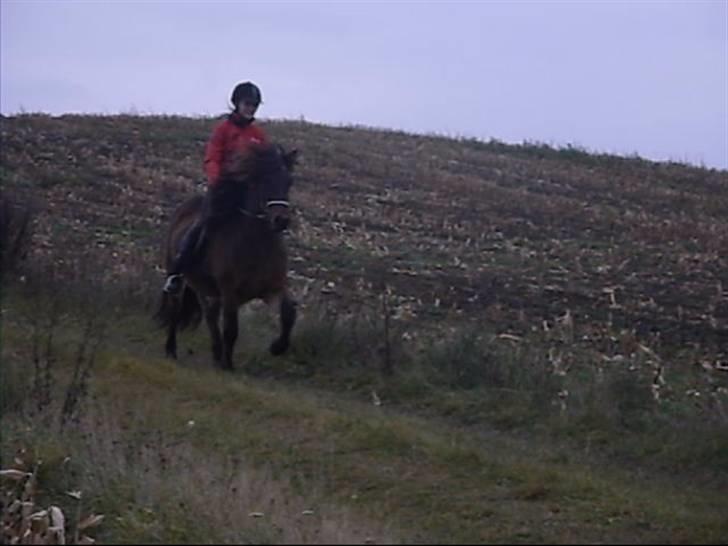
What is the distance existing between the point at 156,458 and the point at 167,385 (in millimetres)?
3293

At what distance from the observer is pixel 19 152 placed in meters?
33.8

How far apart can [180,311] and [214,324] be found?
0.78 m

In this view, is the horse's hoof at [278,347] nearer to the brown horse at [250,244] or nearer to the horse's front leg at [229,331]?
the brown horse at [250,244]

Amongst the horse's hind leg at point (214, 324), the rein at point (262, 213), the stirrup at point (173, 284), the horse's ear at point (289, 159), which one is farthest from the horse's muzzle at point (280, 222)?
the stirrup at point (173, 284)

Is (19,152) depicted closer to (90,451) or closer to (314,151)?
(314,151)

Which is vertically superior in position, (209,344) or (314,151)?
(314,151)

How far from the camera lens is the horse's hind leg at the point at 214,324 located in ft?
47.8

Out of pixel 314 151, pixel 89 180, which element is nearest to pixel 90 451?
pixel 89 180

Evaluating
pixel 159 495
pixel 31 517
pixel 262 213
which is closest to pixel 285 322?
pixel 262 213

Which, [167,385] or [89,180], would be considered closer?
[167,385]

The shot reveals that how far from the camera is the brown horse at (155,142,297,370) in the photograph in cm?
1385

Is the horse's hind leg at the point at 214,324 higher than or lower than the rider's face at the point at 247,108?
lower

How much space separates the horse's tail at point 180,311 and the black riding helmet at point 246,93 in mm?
2335

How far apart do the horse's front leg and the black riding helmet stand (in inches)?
78.6
